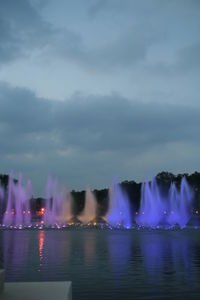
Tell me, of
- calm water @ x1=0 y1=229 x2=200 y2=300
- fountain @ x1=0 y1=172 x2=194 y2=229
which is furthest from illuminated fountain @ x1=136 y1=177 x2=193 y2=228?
calm water @ x1=0 y1=229 x2=200 y2=300

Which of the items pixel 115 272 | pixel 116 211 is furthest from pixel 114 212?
pixel 115 272

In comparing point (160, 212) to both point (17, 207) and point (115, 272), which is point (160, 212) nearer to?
point (17, 207)

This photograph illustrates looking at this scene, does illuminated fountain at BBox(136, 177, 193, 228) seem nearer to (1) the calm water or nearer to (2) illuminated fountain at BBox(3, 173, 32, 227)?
(2) illuminated fountain at BBox(3, 173, 32, 227)

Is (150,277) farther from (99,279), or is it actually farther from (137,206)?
(137,206)

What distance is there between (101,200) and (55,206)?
44920mm

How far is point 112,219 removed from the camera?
8825 centimetres

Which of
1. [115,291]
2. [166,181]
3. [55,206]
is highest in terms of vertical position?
[166,181]

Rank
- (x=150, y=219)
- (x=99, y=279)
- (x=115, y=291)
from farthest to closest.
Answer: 1. (x=150, y=219)
2. (x=99, y=279)
3. (x=115, y=291)

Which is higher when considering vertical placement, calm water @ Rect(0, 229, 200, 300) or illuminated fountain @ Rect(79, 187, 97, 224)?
illuminated fountain @ Rect(79, 187, 97, 224)

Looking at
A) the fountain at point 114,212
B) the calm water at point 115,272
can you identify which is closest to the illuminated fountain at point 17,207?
the fountain at point 114,212

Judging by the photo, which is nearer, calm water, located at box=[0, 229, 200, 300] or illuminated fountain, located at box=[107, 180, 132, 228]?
calm water, located at box=[0, 229, 200, 300]

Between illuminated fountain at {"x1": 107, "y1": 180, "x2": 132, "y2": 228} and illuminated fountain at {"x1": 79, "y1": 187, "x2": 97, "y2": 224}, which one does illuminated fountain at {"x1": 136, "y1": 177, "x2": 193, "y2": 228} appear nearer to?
illuminated fountain at {"x1": 107, "y1": 180, "x2": 132, "y2": 228}

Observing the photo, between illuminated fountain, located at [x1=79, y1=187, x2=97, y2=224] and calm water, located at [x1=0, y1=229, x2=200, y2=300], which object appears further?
illuminated fountain, located at [x1=79, y1=187, x2=97, y2=224]

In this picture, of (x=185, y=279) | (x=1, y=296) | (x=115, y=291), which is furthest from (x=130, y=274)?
(x=1, y=296)
